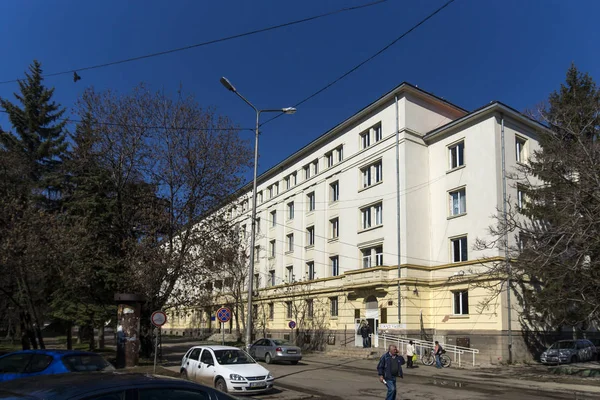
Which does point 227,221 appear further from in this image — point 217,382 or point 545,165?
point 545,165

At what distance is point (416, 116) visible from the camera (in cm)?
3497

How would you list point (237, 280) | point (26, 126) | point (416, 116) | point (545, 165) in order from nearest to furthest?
point (545, 165), point (416, 116), point (26, 126), point (237, 280)

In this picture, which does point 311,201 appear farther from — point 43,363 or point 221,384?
point 43,363

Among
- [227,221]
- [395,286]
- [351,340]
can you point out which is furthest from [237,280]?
[227,221]

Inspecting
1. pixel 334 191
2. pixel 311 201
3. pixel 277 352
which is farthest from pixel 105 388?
pixel 311 201

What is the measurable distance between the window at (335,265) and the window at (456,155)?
12185 millimetres

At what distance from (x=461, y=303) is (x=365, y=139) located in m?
14.8

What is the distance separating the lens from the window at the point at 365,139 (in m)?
38.0

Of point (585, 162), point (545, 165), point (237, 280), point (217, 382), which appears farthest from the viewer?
point (237, 280)

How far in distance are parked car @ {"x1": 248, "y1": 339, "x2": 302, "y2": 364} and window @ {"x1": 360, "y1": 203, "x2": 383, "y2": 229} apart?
477 inches

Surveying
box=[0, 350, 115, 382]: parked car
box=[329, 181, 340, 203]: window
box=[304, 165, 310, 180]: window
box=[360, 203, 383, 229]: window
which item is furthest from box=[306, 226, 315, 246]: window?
box=[0, 350, 115, 382]: parked car

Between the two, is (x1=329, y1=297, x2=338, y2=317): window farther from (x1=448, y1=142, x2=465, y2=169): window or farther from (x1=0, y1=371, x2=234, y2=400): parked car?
(x1=0, y1=371, x2=234, y2=400): parked car

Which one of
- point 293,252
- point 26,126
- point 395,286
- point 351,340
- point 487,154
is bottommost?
point 351,340

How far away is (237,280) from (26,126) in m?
21.4
